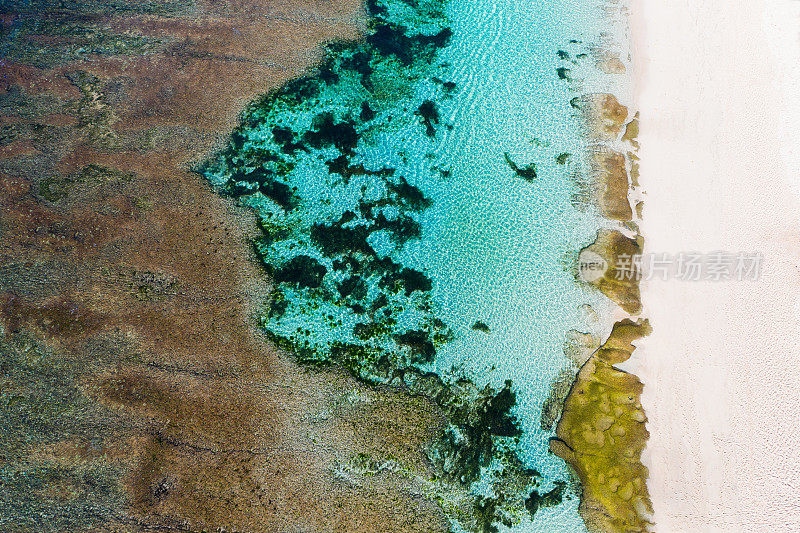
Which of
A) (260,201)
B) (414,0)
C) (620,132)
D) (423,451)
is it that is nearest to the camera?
(423,451)

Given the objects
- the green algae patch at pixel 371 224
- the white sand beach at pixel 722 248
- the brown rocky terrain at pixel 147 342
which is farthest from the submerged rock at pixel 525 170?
the brown rocky terrain at pixel 147 342

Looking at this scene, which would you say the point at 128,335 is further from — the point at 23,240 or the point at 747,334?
the point at 747,334

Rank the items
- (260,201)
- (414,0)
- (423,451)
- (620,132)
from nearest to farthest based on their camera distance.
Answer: (423,451) < (260,201) < (620,132) < (414,0)

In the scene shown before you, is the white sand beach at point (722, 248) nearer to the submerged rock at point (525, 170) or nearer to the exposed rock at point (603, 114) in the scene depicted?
the exposed rock at point (603, 114)

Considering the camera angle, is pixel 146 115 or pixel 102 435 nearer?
pixel 102 435

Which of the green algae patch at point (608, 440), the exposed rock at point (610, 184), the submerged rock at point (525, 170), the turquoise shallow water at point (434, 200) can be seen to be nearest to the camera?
the green algae patch at point (608, 440)

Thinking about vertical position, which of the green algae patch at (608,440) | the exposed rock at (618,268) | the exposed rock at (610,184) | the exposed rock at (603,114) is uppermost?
the exposed rock at (603,114)

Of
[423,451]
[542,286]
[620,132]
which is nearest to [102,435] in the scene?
[423,451]
